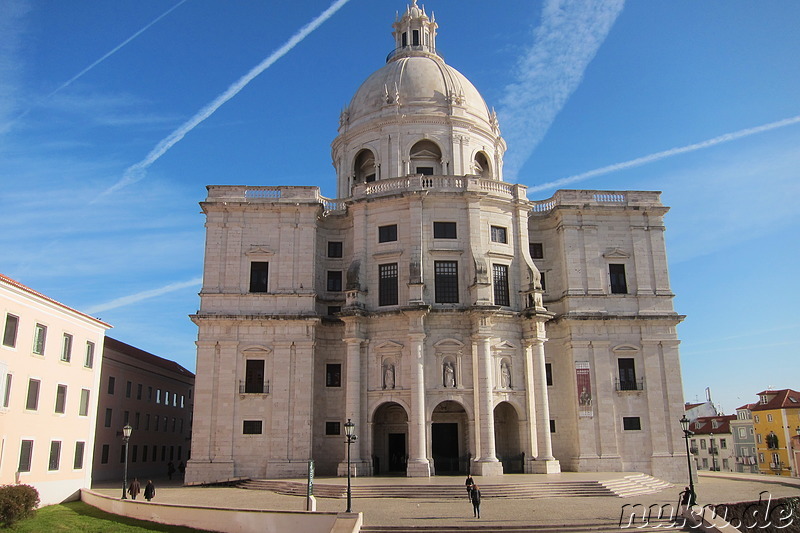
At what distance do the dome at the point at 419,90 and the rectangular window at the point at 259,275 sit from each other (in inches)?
556

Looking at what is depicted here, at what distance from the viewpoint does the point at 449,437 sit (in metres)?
43.1

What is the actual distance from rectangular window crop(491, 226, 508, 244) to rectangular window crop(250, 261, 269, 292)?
1511cm

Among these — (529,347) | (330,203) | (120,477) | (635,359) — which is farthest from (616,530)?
(120,477)

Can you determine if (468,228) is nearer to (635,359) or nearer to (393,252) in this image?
(393,252)

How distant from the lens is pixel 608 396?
144 feet

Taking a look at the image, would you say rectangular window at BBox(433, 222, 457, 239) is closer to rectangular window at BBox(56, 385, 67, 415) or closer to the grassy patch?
rectangular window at BBox(56, 385, 67, 415)

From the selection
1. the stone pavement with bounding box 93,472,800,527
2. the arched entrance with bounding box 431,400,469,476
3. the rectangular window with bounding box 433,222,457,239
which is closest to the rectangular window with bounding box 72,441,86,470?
the stone pavement with bounding box 93,472,800,527

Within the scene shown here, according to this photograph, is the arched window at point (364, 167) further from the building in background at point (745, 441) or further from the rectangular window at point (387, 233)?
the building in background at point (745, 441)

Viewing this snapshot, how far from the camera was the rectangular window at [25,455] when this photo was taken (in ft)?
104

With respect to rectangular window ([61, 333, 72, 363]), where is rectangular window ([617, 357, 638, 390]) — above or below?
below

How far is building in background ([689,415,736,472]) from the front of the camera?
264 feet

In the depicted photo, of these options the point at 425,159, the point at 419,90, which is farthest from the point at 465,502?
the point at 419,90

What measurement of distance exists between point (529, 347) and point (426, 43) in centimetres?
2828

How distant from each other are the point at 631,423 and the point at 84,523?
3205 cm
